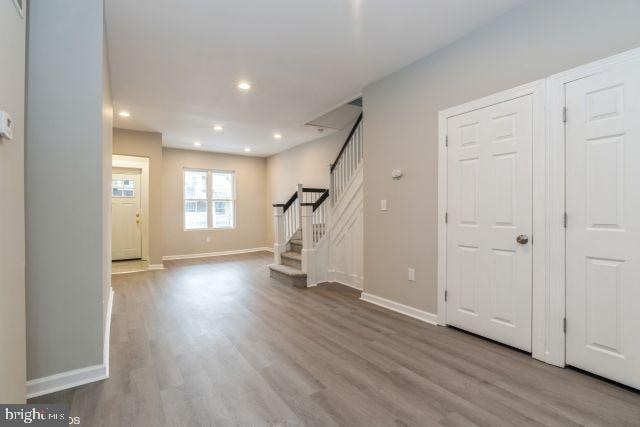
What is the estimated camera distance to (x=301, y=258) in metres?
4.86

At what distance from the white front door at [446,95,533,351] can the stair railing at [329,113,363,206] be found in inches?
73.7

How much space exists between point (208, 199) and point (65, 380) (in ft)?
20.3

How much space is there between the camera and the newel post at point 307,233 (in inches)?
186

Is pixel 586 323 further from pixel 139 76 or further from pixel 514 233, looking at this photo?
pixel 139 76

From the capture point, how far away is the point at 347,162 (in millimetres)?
4863

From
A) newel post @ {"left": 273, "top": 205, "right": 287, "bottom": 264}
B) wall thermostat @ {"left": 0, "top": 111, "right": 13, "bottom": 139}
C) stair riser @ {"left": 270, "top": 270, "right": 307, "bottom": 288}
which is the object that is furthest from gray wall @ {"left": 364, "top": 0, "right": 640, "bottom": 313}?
wall thermostat @ {"left": 0, "top": 111, "right": 13, "bottom": 139}

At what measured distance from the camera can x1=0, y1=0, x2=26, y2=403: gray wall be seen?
4.43 ft

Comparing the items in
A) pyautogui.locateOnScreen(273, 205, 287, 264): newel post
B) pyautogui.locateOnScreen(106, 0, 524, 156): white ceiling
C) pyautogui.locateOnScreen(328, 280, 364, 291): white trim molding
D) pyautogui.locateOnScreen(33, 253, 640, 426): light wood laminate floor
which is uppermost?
pyautogui.locateOnScreen(106, 0, 524, 156): white ceiling

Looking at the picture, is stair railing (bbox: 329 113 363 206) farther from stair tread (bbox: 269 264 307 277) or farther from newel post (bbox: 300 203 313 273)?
stair tread (bbox: 269 264 307 277)

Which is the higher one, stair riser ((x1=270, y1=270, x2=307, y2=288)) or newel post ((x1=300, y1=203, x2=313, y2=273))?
newel post ((x1=300, y1=203, x2=313, y2=273))

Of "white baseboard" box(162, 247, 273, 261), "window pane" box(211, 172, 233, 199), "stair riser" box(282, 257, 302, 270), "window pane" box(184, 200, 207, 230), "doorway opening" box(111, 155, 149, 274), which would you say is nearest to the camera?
"stair riser" box(282, 257, 302, 270)

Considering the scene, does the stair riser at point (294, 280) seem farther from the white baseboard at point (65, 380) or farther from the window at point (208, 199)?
the window at point (208, 199)

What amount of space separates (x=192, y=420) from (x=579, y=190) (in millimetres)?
2846

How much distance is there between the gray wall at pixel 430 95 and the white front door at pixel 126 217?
5869 mm
